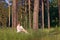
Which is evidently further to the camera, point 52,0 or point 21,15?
point 52,0

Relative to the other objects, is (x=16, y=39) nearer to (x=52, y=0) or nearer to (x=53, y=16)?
(x=53, y=16)

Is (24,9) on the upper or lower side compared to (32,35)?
lower

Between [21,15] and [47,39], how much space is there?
28.7 metres

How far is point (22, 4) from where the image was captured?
130ft

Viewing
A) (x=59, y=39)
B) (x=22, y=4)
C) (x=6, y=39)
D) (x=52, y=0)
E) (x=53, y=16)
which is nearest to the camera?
(x=6, y=39)

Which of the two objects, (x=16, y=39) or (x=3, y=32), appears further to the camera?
(x=3, y=32)

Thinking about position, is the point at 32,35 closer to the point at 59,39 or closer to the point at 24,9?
the point at 59,39

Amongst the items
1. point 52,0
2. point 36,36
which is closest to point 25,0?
point 52,0

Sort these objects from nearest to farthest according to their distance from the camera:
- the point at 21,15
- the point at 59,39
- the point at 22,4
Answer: the point at 59,39
the point at 21,15
the point at 22,4

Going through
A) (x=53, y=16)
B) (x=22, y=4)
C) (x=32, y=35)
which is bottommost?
(x=53, y=16)

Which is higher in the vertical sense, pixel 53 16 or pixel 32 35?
pixel 32 35

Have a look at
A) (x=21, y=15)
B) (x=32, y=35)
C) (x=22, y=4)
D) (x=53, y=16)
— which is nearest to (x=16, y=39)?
(x=32, y=35)

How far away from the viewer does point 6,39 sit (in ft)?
26.5

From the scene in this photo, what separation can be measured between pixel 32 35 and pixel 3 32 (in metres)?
1.17
